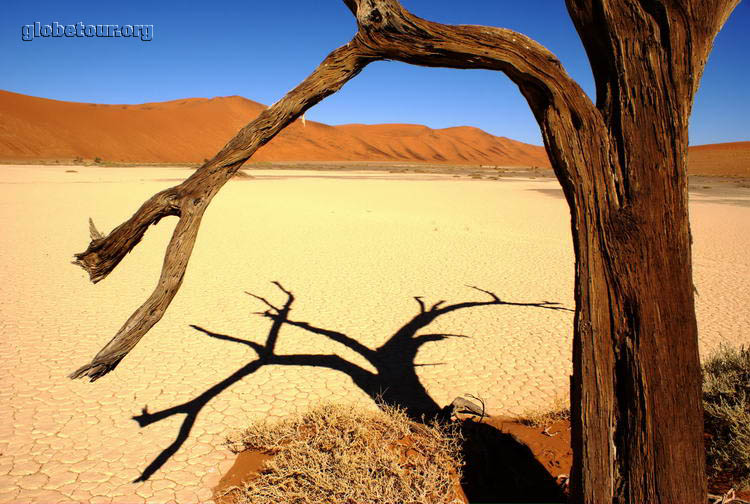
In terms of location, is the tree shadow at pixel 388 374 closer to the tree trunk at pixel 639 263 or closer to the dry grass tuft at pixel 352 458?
the dry grass tuft at pixel 352 458

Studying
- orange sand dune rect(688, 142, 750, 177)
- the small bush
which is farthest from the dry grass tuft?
orange sand dune rect(688, 142, 750, 177)

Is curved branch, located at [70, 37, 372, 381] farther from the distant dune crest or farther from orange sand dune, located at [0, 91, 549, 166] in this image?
the distant dune crest

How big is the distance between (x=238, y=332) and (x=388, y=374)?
6.76 feet

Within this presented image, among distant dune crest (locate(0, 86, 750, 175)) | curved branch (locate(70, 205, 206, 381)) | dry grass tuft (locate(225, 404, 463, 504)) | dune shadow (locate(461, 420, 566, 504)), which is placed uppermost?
distant dune crest (locate(0, 86, 750, 175))

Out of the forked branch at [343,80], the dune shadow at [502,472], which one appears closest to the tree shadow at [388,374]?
the dune shadow at [502,472]

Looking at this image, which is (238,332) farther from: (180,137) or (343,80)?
(180,137)

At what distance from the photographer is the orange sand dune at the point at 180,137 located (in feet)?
204

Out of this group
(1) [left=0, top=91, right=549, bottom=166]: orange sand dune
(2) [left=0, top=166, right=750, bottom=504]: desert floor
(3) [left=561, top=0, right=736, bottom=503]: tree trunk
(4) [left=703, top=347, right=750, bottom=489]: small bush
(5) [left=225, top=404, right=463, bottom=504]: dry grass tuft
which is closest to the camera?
(3) [left=561, top=0, right=736, bottom=503]: tree trunk

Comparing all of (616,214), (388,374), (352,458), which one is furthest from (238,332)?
(616,214)

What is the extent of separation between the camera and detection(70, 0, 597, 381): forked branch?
2039 millimetres

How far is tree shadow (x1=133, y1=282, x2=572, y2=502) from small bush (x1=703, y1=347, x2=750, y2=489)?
101cm

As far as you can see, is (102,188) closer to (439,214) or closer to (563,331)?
(439,214)

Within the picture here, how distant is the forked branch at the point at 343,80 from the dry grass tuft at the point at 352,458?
1.31 m

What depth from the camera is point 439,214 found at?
16688mm
